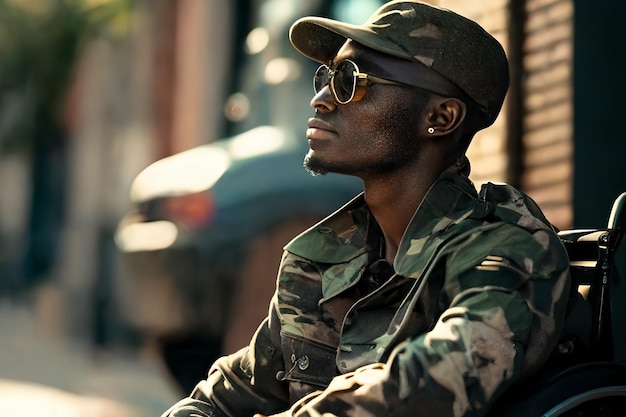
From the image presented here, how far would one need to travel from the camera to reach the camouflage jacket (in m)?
3.01

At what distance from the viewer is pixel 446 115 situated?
11.8 feet

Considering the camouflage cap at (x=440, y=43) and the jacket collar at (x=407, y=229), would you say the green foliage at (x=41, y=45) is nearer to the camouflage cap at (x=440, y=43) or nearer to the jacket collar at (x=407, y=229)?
the jacket collar at (x=407, y=229)

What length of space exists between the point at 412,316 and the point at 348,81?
68cm

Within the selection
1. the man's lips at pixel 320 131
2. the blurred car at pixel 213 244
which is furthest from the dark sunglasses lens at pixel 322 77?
the blurred car at pixel 213 244

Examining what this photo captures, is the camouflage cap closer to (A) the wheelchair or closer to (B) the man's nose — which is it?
(B) the man's nose

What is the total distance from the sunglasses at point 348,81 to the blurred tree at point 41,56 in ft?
53.4

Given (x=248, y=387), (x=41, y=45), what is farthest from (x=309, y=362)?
(x=41, y=45)

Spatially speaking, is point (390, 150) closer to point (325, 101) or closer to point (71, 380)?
point (325, 101)

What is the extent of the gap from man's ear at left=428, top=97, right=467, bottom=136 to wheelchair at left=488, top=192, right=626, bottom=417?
1.37 feet

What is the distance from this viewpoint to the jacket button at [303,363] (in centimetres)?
359

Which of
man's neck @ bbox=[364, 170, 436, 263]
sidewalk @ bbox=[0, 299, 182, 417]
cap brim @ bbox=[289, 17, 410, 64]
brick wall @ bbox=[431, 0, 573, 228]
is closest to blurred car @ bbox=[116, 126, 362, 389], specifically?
sidewalk @ bbox=[0, 299, 182, 417]

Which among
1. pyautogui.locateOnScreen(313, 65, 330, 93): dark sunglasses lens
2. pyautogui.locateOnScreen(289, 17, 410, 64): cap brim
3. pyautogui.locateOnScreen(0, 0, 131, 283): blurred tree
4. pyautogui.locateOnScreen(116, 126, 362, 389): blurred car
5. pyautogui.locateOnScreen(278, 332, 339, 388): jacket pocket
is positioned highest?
pyautogui.locateOnScreen(0, 0, 131, 283): blurred tree

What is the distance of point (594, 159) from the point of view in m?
5.61

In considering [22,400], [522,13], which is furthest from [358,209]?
[22,400]
